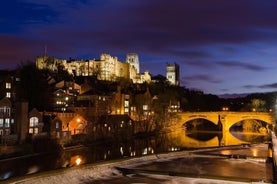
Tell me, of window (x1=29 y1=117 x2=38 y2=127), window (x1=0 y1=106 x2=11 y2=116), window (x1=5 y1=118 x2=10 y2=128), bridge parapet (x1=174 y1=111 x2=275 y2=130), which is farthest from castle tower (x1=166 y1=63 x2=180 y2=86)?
window (x1=5 y1=118 x2=10 y2=128)

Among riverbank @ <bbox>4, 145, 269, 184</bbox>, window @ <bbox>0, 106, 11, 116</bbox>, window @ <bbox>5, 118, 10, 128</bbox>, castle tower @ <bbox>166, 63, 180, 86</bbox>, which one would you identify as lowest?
riverbank @ <bbox>4, 145, 269, 184</bbox>

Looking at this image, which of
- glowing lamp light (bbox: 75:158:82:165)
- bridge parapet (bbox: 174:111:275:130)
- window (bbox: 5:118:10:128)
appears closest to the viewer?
glowing lamp light (bbox: 75:158:82:165)

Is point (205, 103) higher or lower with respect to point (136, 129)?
higher

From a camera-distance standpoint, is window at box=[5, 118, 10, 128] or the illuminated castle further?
the illuminated castle

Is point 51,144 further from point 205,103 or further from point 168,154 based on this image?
point 205,103

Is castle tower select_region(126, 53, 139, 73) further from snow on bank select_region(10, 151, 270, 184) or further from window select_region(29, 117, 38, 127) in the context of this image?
snow on bank select_region(10, 151, 270, 184)

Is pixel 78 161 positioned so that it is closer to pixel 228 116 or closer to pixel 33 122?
pixel 33 122

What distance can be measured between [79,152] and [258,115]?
37.2 m

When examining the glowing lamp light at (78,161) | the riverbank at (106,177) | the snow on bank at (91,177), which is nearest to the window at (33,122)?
the glowing lamp light at (78,161)

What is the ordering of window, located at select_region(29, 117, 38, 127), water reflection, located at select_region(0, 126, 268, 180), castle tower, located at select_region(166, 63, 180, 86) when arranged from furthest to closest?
castle tower, located at select_region(166, 63, 180, 86) < window, located at select_region(29, 117, 38, 127) < water reflection, located at select_region(0, 126, 268, 180)

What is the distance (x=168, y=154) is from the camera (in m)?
32.2

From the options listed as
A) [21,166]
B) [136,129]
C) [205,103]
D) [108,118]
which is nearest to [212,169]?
[21,166]

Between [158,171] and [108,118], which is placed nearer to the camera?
[158,171]

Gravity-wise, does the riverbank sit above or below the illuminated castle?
below
